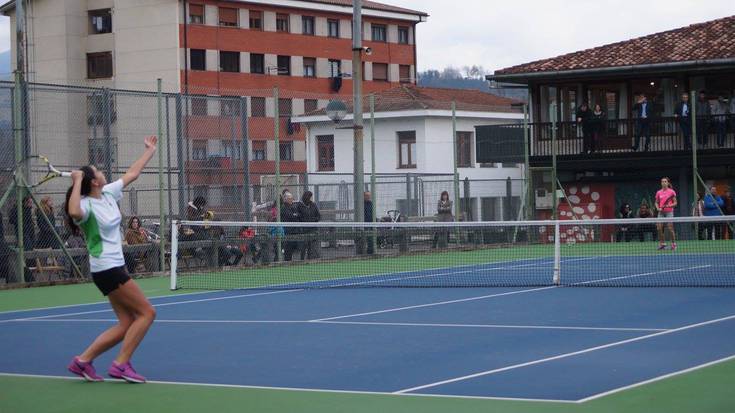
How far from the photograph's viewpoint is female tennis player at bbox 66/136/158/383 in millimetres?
9539

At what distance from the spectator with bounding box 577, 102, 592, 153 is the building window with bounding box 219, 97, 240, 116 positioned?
14.6 meters

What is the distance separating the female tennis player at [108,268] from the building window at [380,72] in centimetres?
6336

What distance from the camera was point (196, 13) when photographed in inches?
2472

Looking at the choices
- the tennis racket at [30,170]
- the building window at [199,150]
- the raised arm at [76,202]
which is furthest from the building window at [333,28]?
the raised arm at [76,202]

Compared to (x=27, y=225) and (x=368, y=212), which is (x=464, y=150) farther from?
(x=27, y=225)

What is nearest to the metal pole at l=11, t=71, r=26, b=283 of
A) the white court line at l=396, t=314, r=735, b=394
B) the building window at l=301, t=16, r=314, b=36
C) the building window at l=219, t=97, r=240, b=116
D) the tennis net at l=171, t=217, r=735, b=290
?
the tennis net at l=171, t=217, r=735, b=290

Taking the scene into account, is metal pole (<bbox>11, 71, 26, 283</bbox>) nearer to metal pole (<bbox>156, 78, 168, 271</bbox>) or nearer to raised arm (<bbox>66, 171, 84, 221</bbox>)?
metal pole (<bbox>156, 78, 168, 271</bbox>)

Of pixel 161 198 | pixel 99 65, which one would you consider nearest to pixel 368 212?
pixel 161 198

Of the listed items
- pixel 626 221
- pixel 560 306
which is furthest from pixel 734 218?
pixel 560 306

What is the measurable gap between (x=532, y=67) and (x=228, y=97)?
58.2 ft

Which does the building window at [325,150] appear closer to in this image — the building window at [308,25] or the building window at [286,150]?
the building window at [286,150]

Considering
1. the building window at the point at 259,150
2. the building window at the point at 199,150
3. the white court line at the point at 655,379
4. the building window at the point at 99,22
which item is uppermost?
the building window at the point at 99,22

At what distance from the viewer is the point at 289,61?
68500 mm

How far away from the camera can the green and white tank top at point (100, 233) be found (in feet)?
31.4
